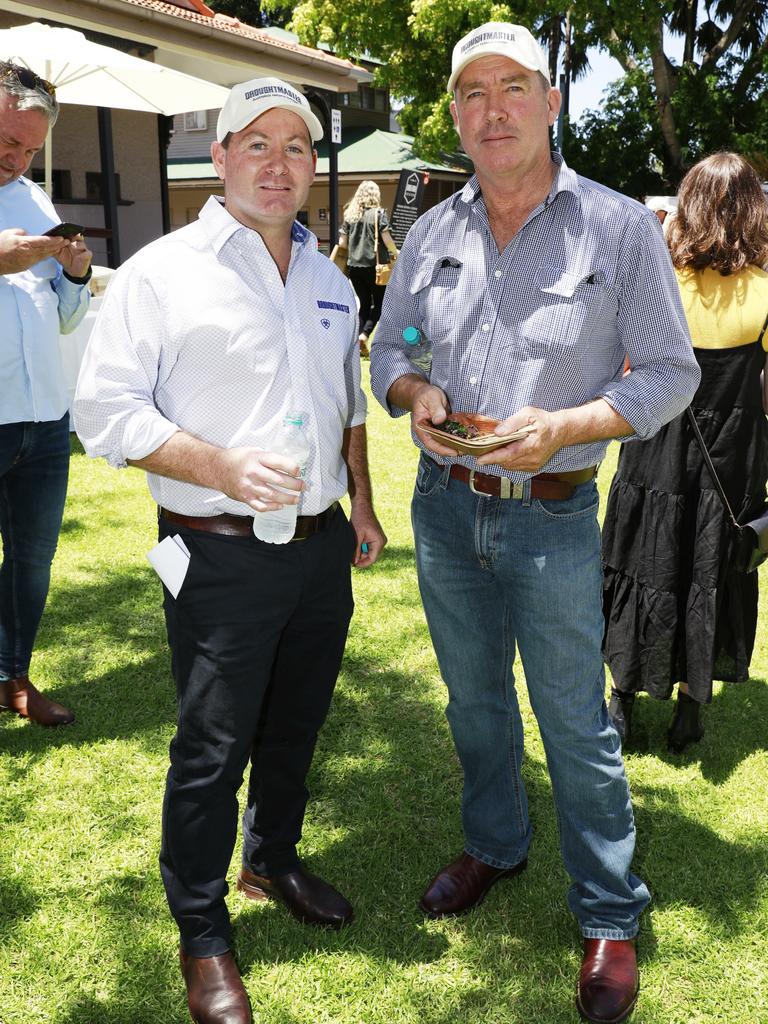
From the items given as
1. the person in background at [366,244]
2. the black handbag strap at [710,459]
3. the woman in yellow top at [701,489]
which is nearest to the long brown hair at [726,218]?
the woman in yellow top at [701,489]

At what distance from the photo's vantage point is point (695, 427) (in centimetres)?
358

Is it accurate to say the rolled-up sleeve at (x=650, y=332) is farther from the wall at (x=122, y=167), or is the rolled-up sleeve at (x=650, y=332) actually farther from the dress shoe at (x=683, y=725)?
the wall at (x=122, y=167)

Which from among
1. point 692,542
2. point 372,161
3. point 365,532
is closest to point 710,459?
point 692,542

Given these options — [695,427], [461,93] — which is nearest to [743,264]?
[695,427]

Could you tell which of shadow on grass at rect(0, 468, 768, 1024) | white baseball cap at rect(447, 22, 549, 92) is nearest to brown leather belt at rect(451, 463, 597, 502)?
white baseball cap at rect(447, 22, 549, 92)

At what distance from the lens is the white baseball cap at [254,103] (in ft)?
8.18

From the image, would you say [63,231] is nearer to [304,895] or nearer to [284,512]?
[284,512]

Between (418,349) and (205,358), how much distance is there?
2.41 feet

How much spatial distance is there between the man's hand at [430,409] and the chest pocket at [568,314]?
275mm

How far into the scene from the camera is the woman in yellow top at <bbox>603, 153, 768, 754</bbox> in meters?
3.64

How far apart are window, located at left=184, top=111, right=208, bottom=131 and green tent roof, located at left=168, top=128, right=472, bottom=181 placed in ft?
3.48

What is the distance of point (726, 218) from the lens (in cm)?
360

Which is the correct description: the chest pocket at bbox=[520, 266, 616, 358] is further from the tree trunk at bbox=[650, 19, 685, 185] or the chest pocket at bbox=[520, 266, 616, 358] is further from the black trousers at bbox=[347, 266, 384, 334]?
the tree trunk at bbox=[650, 19, 685, 185]

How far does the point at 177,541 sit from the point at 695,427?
2109 mm
